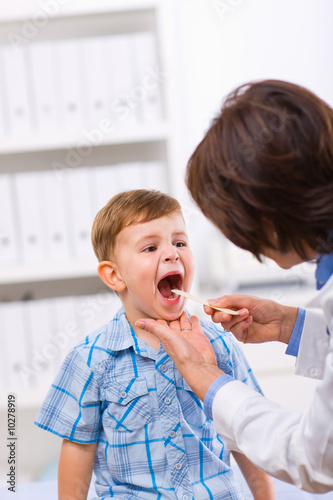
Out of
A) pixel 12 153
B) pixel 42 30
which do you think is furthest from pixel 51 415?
pixel 42 30

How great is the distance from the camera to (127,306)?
3.32ft

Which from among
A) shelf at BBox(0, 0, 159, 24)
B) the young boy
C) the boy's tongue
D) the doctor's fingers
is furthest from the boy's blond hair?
shelf at BBox(0, 0, 159, 24)

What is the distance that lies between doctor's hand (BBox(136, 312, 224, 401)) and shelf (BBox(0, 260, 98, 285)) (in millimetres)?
860

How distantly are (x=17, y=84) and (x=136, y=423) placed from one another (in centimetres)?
118

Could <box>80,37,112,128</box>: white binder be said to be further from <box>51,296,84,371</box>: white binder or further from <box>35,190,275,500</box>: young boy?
<box>35,190,275,500</box>: young boy

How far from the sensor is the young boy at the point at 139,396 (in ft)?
2.97

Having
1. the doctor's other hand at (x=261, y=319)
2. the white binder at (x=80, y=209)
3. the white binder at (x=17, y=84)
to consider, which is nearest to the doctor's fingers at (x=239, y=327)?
the doctor's other hand at (x=261, y=319)

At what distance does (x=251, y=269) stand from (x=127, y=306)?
3.38ft

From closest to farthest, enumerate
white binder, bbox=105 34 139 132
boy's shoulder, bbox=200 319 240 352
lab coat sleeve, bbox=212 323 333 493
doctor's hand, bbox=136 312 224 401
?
lab coat sleeve, bbox=212 323 333 493
doctor's hand, bbox=136 312 224 401
boy's shoulder, bbox=200 319 240 352
white binder, bbox=105 34 139 132

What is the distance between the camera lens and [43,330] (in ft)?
5.70

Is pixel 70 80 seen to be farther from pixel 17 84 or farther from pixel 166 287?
pixel 166 287

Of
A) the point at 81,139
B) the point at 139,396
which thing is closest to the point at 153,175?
the point at 81,139

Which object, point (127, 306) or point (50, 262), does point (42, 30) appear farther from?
point (127, 306)

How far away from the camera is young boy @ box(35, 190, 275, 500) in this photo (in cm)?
91
